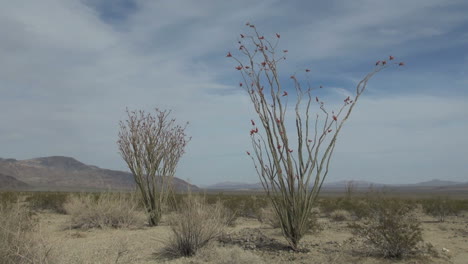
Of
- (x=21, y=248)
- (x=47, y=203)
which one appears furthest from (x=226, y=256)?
(x=47, y=203)

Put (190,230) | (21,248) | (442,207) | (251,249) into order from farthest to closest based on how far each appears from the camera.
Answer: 1. (442,207)
2. (251,249)
3. (190,230)
4. (21,248)

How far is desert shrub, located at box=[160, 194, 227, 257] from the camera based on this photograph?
24.1 ft

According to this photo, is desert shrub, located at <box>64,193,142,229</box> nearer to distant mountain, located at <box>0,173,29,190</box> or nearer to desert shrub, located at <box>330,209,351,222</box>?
desert shrub, located at <box>330,209,351,222</box>

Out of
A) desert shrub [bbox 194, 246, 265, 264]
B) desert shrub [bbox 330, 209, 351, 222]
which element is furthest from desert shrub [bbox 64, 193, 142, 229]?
desert shrub [bbox 330, 209, 351, 222]

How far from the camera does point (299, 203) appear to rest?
7270 mm

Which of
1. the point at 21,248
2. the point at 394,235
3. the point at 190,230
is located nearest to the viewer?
the point at 21,248

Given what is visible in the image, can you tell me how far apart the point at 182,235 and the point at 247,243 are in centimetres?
143

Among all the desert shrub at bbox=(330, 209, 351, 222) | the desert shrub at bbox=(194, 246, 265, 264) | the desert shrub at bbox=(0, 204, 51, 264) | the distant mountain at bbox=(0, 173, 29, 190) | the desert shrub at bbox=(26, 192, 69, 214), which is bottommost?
the desert shrub at bbox=(194, 246, 265, 264)

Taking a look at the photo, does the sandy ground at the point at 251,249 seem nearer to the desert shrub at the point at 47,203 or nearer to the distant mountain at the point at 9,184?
the desert shrub at the point at 47,203

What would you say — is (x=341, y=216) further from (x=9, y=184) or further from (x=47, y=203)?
(x=9, y=184)

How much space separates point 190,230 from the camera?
7352 mm

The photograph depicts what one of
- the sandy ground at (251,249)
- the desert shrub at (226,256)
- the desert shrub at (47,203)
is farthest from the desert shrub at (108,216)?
the desert shrub at (47,203)

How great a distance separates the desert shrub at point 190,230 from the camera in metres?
7.35

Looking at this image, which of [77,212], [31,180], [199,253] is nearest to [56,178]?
[31,180]
